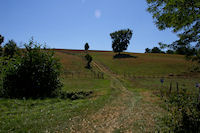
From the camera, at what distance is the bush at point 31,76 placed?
1336 centimetres

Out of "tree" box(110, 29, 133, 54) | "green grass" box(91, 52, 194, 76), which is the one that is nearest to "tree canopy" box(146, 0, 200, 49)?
"green grass" box(91, 52, 194, 76)

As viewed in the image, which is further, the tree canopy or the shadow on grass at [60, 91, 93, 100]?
the shadow on grass at [60, 91, 93, 100]

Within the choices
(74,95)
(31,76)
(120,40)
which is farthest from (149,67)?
(31,76)

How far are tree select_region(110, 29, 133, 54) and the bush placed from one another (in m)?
69.8

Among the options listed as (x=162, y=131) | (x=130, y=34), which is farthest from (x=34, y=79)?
(x=130, y=34)

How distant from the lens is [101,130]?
6.46 meters

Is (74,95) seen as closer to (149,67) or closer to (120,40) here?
(149,67)

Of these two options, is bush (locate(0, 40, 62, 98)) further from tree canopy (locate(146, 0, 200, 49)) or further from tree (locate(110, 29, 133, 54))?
tree (locate(110, 29, 133, 54))

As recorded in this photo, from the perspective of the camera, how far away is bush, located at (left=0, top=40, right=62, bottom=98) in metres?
13.4

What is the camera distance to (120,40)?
8206cm

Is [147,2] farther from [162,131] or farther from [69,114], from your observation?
[69,114]

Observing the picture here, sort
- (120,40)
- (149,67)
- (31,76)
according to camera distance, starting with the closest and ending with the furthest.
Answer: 1. (31,76)
2. (149,67)
3. (120,40)

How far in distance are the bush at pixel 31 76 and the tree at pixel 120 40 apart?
69.8 metres

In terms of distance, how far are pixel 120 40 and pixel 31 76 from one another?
73.9m
